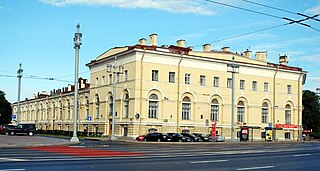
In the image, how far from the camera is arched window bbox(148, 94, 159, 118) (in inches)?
2501

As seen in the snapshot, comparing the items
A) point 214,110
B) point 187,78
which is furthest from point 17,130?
point 214,110

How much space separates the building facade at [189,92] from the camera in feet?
207

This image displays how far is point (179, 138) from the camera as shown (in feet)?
173

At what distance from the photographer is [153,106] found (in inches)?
2514

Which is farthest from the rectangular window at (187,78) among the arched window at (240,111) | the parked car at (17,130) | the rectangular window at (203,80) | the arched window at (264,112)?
the parked car at (17,130)

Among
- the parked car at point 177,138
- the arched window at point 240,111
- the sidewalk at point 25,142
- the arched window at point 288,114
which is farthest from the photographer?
the arched window at point 288,114

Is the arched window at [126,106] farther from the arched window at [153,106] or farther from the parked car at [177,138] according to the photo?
the parked car at [177,138]

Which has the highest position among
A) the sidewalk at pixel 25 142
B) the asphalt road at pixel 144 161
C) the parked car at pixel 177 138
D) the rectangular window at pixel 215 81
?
the rectangular window at pixel 215 81

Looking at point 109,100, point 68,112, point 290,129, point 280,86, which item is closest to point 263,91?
point 280,86

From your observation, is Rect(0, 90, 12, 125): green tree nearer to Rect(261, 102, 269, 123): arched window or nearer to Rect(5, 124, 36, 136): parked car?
Rect(5, 124, 36, 136): parked car

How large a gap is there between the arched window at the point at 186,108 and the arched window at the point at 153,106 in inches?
184

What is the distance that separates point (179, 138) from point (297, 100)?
34.6 m

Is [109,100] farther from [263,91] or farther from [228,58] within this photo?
[263,91]

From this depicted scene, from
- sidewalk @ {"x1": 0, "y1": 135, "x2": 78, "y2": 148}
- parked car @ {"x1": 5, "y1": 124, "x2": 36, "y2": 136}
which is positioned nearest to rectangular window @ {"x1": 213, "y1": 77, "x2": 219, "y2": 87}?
parked car @ {"x1": 5, "y1": 124, "x2": 36, "y2": 136}
